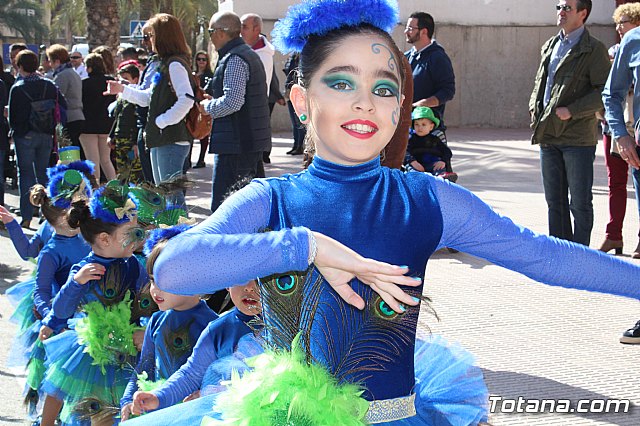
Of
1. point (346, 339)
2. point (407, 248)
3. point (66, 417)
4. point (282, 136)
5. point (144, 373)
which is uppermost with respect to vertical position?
point (407, 248)

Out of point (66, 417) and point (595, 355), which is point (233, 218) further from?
point (595, 355)

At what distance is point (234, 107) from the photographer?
7941mm

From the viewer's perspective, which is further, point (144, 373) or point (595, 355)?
point (595, 355)

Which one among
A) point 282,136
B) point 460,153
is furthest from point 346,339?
point 282,136

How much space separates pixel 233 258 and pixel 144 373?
1754mm

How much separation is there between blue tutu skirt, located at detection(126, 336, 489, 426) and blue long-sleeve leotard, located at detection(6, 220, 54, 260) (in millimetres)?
3311

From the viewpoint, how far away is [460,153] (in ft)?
57.7

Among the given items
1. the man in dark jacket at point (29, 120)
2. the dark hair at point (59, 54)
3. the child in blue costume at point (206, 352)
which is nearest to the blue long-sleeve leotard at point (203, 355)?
the child in blue costume at point (206, 352)

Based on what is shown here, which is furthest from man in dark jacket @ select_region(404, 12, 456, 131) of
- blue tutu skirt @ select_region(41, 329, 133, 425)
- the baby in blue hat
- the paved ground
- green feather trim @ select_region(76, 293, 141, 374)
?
blue tutu skirt @ select_region(41, 329, 133, 425)

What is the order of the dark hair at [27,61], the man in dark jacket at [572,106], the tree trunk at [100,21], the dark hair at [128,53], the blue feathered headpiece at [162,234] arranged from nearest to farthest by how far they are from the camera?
the blue feathered headpiece at [162,234] < the man in dark jacket at [572,106] < the dark hair at [27,61] < the dark hair at [128,53] < the tree trunk at [100,21]

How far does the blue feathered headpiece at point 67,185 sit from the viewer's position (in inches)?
203

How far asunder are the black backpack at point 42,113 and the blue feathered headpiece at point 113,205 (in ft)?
21.4

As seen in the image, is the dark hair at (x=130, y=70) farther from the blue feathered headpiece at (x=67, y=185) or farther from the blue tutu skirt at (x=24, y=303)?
the blue tutu skirt at (x=24, y=303)

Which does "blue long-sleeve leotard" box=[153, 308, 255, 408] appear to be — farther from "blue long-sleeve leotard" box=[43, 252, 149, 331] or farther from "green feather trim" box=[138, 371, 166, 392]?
"blue long-sleeve leotard" box=[43, 252, 149, 331]
